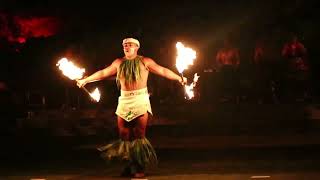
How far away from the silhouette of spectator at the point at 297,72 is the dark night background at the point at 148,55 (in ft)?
0.80

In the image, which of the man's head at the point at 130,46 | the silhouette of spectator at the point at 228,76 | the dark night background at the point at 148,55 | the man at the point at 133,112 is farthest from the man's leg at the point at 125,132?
the silhouette of spectator at the point at 228,76

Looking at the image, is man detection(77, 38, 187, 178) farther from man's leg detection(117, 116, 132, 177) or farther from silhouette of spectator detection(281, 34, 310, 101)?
silhouette of spectator detection(281, 34, 310, 101)

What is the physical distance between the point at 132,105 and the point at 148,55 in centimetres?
957

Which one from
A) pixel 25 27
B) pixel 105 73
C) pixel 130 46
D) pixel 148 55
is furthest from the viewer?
pixel 25 27

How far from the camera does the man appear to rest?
31.6ft

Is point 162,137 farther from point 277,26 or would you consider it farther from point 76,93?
point 277,26

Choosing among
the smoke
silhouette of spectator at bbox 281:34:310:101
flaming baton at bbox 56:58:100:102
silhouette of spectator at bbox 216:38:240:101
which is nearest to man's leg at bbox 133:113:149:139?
flaming baton at bbox 56:58:100:102

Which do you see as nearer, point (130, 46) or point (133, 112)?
point (133, 112)

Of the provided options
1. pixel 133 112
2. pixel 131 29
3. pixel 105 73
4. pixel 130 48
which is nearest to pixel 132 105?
pixel 133 112

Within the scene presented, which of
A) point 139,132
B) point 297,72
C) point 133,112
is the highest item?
point 297,72

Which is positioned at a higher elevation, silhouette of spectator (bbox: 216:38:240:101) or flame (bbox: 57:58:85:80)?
silhouette of spectator (bbox: 216:38:240:101)

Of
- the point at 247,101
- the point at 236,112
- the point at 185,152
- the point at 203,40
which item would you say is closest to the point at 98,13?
the point at 203,40

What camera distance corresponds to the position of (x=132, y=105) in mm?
9688

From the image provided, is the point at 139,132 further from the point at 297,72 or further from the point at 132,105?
the point at 297,72
